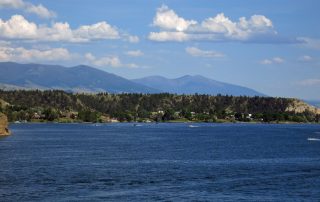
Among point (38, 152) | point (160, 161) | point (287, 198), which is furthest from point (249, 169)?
point (38, 152)

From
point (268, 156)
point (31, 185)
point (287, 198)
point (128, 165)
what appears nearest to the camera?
point (287, 198)

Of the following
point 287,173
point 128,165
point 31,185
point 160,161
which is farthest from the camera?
point 160,161

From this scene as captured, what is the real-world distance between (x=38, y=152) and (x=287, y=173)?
71.1m

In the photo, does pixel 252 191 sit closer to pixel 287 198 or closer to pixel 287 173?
pixel 287 198

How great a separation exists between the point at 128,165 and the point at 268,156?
43.0 m

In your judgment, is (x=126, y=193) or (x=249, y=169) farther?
(x=249, y=169)

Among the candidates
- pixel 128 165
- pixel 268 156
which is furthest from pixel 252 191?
pixel 268 156

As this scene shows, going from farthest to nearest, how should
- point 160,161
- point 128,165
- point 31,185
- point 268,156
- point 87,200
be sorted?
point 268,156, point 160,161, point 128,165, point 31,185, point 87,200

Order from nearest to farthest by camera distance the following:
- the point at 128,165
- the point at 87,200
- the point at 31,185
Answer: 1. the point at 87,200
2. the point at 31,185
3. the point at 128,165

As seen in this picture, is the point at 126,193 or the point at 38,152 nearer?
the point at 126,193

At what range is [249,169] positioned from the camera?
11650cm

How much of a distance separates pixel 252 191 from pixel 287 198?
254 inches

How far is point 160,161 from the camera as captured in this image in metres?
133

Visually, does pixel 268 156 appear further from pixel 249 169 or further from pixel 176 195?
pixel 176 195
